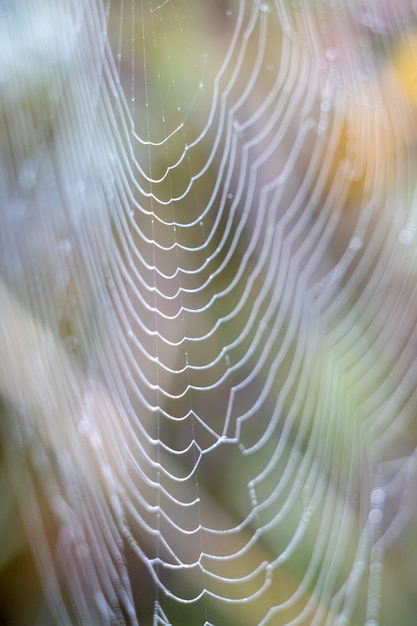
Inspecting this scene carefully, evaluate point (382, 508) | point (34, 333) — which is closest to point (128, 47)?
point (34, 333)

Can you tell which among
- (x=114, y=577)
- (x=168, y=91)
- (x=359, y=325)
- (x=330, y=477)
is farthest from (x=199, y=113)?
(x=114, y=577)

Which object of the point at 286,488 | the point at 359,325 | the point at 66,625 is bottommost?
the point at 66,625

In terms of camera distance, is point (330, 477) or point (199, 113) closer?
point (330, 477)

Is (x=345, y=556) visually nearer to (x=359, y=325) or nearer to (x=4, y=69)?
(x=359, y=325)

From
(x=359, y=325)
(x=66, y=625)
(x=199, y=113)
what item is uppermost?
(x=199, y=113)

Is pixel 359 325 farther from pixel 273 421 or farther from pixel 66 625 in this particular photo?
pixel 66 625

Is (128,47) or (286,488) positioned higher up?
(128,47)
